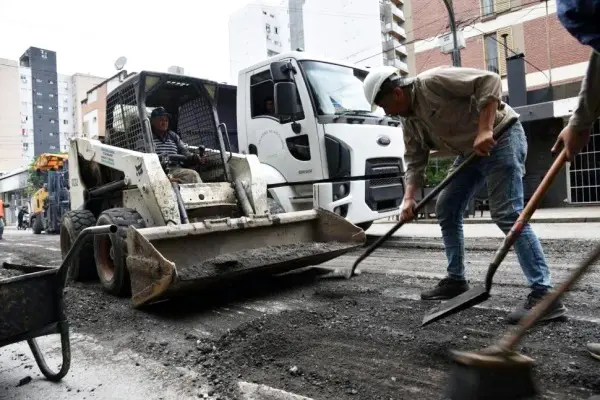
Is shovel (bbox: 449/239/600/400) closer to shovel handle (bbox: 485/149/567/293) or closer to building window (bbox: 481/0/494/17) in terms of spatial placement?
shovel handle (bbox: 485/149/567/293)

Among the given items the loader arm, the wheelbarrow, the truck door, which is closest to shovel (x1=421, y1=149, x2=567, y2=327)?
the wheelbarrow

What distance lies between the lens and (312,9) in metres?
42.7

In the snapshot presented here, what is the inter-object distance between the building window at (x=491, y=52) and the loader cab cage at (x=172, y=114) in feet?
51.9

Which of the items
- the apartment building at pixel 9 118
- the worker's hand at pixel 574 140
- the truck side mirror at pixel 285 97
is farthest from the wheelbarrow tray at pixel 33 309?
the apartment building at pixel 9 118

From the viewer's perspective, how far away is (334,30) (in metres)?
40.7

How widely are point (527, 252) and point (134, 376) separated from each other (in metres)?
2.45

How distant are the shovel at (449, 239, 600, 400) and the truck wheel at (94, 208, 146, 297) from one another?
3225mm

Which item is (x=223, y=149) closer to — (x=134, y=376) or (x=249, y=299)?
(x=249, y=299)

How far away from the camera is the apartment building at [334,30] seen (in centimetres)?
3869

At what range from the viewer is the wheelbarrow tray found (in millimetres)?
2158

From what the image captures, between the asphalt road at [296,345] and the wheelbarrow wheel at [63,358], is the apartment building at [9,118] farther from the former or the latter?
the wheelbarrow wheel at [63,358]

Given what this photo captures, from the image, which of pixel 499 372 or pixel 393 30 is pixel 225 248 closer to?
pixel 499 372

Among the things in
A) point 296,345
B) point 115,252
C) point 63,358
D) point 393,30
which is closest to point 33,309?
point 63,358

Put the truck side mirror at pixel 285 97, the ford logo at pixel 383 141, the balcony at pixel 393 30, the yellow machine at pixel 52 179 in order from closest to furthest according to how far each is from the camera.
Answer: the truck side mirror at pixel 285 97, the ford logo at pixel 383 141, the yellow machine at pixel 52 179, the balcony at pixel 393 30
